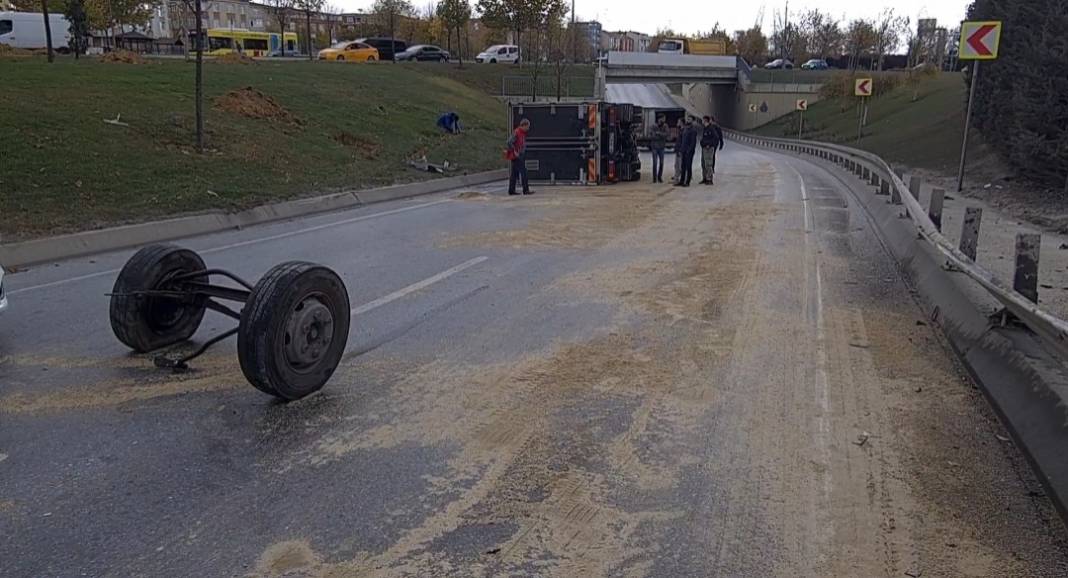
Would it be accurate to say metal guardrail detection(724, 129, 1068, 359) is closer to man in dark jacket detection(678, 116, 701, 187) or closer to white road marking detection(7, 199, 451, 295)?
man in dark jacket detection(678, 116, 701, 187)

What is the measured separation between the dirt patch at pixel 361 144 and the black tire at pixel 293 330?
57.2 ft

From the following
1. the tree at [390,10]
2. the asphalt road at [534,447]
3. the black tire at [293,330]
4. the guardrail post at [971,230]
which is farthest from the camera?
the tree at [390,10]

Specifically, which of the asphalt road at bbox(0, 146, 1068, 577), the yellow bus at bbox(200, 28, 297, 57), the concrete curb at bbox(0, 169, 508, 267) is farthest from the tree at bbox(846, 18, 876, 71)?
the asphalt road at bbox(0, 146, 1068, 577)

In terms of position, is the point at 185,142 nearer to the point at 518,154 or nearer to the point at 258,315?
the point at 518,154

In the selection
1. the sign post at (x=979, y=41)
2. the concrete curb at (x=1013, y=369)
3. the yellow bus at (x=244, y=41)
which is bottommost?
the concrete curb at (x=1013, y=369)

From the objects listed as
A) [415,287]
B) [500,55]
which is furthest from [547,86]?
[415,287]

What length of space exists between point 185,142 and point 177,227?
6156 mm

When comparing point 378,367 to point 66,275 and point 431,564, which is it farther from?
point 66,275

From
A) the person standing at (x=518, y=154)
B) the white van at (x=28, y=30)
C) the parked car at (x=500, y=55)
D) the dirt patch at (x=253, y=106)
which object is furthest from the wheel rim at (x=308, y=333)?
the parked car at (x=500, y=55)

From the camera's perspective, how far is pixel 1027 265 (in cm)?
566

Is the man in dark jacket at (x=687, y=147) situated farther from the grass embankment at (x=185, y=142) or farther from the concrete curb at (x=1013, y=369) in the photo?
the concrete curb at (x=1013, y=369)

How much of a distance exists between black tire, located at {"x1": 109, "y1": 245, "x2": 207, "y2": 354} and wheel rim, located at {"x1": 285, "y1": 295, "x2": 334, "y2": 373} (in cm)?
130

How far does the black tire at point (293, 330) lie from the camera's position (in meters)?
4.76

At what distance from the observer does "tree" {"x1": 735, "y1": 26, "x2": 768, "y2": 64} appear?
106500 millimetres
